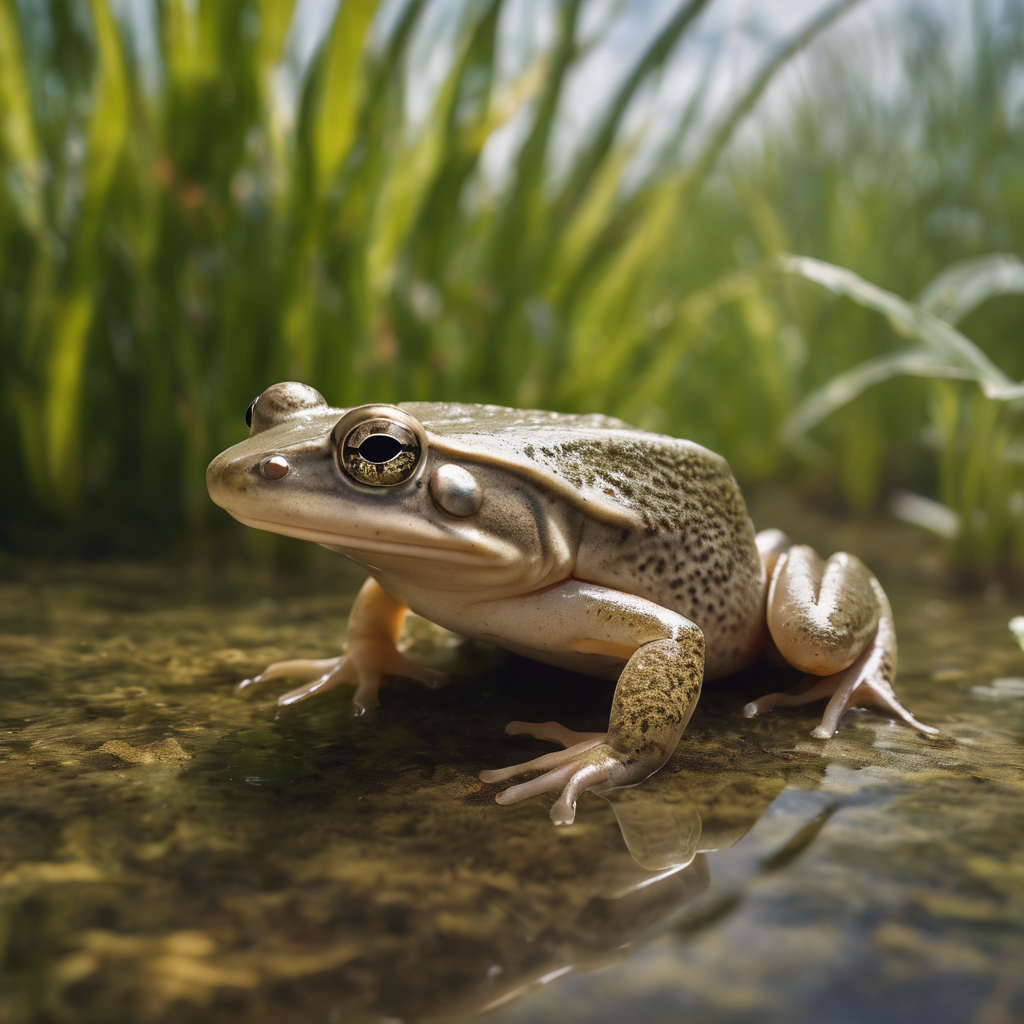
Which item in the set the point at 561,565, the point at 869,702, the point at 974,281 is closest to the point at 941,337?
the point at 974,281

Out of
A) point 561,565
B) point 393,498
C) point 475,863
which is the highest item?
point 393,498

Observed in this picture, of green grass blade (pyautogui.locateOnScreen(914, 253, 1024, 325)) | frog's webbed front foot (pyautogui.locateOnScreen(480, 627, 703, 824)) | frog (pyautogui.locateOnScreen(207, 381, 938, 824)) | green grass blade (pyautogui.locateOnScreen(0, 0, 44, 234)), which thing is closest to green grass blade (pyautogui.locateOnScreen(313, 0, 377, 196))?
green grass blade (pyautogui.locateOnScreen(0, 0, 44, 234))

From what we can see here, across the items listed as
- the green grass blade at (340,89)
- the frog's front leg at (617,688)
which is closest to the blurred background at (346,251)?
the green grass blade at (340,89)

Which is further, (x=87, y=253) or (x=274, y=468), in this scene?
(x=87, y=253)

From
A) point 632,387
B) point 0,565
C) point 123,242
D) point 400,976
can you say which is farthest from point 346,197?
point 400,976

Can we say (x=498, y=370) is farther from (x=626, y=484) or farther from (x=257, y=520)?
(x=257, y=520)

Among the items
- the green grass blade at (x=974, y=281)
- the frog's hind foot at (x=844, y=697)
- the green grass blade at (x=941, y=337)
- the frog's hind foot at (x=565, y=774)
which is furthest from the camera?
the green grass blade at (x=974, y=281)

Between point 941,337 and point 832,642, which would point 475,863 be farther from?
point 941,337

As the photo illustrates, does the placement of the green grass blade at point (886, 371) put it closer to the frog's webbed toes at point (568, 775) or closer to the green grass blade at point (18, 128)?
the frog's webbed toes at point (568, 775)
